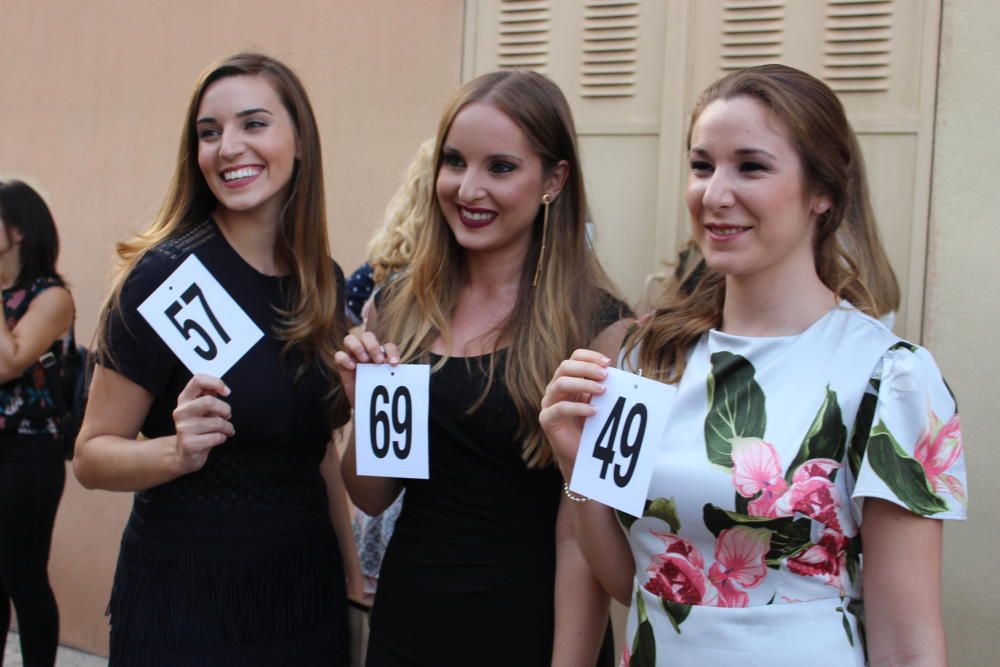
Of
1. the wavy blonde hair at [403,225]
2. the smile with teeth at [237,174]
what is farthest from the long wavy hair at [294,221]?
the wavy blonde hair at [403,225]

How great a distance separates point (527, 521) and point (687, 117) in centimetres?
191

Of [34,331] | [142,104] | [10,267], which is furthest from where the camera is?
[142,104]

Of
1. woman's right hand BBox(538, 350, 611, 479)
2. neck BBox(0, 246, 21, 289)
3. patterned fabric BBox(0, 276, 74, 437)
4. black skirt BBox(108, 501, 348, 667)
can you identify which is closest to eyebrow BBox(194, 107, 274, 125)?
black skirt BBox(108, 501, 348, 667)

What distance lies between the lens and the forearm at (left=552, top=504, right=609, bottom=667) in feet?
6.67

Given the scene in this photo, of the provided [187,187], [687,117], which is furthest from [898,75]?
[187,187]

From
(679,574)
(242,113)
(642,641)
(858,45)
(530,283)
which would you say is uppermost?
(858,45)

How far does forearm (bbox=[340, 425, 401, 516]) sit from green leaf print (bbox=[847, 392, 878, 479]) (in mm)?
1122

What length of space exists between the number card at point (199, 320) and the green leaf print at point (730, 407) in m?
0.93

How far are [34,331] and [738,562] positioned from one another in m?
3.06

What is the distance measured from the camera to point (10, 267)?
13.3 feet

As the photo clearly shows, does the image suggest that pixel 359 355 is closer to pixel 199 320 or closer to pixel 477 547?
pixel 199 320

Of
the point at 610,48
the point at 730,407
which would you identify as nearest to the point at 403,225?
the point at 610,48

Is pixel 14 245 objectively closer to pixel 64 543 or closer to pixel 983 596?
pixel 64 543

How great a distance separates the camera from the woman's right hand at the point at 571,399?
1.74m
